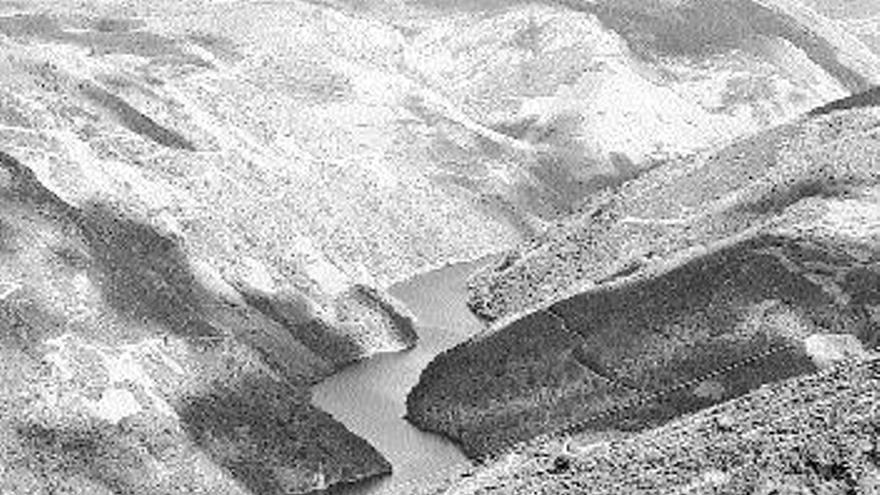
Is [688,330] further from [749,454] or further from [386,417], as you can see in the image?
[749,454]

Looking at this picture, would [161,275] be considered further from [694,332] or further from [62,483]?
[694,332]

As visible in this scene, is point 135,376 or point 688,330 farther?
point 688,330

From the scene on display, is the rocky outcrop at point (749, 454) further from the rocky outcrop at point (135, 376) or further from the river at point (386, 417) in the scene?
the rocky outcrop at point (135, 376)

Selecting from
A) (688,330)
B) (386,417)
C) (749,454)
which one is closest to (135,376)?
(386,417)

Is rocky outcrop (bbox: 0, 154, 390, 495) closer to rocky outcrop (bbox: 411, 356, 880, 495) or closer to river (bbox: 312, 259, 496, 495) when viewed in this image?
river (bbox: 312, 259, 496, 495)

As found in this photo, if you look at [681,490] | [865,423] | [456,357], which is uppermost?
[865,423]

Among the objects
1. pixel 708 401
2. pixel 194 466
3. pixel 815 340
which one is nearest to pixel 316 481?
pixel 194 466

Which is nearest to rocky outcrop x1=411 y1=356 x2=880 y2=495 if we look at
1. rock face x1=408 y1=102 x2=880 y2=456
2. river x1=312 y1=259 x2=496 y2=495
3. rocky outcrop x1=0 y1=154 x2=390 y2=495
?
river x1=312 y1=259 x2=496 y2=495

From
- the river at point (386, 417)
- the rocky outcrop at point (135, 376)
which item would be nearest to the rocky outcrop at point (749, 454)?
the river at point (386, 417)
